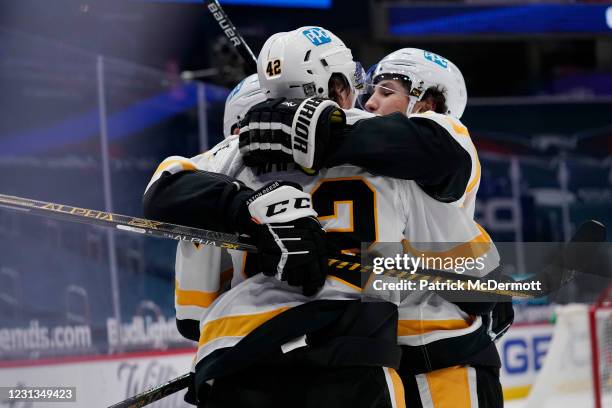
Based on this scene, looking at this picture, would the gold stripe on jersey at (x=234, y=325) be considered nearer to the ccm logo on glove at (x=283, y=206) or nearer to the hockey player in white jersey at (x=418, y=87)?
the ccm logo on glove at (x=283, y=206)

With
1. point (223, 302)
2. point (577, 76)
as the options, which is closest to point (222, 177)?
point (223, 302)

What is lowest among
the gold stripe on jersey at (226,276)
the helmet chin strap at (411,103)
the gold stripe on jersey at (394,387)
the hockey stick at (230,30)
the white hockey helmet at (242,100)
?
the gold stripe on jersey at (394,387)

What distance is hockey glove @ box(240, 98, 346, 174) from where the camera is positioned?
1644 mm

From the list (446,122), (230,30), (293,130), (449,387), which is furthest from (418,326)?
(230,30)

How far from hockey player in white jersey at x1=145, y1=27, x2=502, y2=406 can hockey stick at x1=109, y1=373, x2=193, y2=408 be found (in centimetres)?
27

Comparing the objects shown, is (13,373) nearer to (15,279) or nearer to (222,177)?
(15,279)

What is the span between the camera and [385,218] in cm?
169

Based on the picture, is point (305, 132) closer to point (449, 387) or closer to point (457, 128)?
point (457, 128)

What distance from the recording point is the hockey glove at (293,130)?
1.64 meters

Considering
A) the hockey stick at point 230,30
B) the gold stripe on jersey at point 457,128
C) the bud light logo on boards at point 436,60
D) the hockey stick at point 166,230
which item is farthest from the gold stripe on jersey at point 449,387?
the hockey stick at point 230,30

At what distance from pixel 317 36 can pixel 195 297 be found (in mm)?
528

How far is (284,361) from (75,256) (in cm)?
247

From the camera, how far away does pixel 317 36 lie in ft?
6.03

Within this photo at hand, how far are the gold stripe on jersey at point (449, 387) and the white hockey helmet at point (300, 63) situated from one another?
2.02 ft
